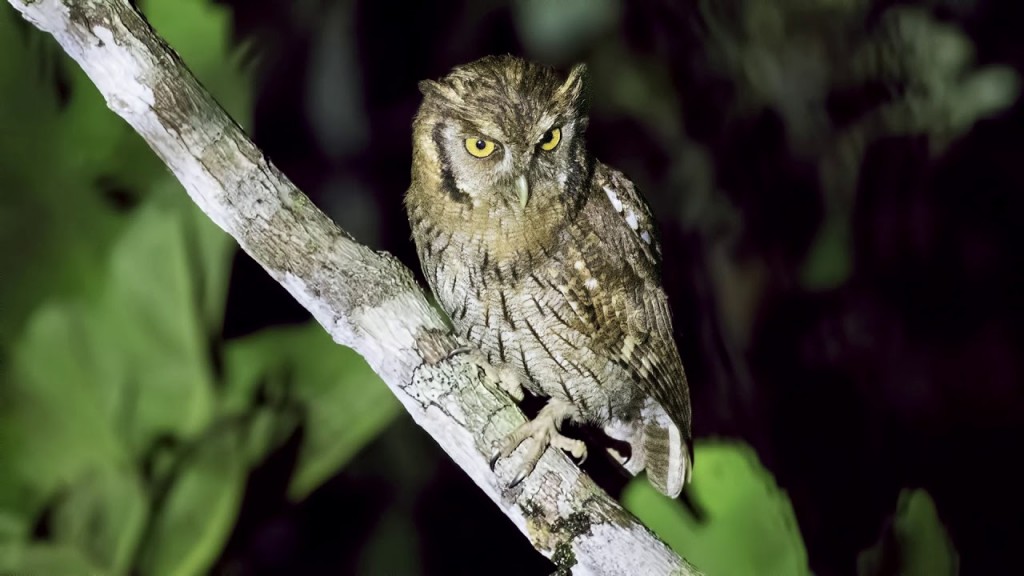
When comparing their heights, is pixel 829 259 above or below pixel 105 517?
above

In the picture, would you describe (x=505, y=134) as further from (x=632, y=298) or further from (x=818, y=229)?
(x=818, y=229)

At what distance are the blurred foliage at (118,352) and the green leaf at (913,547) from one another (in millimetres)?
988

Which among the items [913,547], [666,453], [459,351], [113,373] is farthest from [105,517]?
[913,547]

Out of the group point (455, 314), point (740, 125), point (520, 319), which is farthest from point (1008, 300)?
point (455, 314)

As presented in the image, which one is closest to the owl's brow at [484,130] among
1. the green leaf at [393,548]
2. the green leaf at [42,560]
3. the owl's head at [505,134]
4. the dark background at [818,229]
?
the owl's head at [505,134]

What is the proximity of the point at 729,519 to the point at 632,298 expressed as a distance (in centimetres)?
43

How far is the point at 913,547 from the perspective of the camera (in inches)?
55.6

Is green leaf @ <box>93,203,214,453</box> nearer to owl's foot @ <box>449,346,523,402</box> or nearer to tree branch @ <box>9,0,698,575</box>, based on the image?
tree branch @ <box>9,0,698,575</box>

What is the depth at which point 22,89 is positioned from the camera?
0.99 m

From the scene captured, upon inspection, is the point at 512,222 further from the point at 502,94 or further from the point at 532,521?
the point at 532,521

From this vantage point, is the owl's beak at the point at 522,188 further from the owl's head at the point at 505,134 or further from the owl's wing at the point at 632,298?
the owl's wing at the point at 632,298

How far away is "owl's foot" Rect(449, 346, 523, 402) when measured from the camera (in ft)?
4.18

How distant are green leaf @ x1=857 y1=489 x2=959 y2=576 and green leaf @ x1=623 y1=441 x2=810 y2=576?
14 cm

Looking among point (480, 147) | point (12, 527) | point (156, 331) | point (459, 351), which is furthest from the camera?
point (459, 351)
